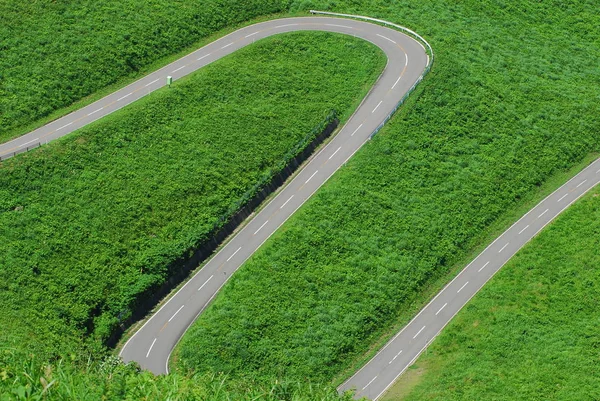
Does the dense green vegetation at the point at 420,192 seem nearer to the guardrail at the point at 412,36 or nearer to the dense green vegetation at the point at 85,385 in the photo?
the guardrail at the point at 412,36

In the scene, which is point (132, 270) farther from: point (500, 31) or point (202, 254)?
point (500, 31)

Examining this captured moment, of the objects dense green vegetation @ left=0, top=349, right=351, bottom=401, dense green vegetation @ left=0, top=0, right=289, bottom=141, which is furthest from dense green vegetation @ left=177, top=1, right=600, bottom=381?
dense green vegetation @ left=0, top=349, right=351, bottom=401

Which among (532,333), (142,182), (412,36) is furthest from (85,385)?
(412,36)

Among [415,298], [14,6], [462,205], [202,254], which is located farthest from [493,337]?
[14,6]

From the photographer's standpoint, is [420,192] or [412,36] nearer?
[420,192]

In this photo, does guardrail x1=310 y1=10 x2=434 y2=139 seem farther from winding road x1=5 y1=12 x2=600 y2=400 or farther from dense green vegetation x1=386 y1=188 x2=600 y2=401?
dense green vegetation x1=386 y1=188 x2=600 y2=401

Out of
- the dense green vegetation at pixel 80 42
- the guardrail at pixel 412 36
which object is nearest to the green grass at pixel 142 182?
the guardrail at pixel 412 36

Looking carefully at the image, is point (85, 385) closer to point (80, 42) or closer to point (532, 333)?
point (532, 333)
